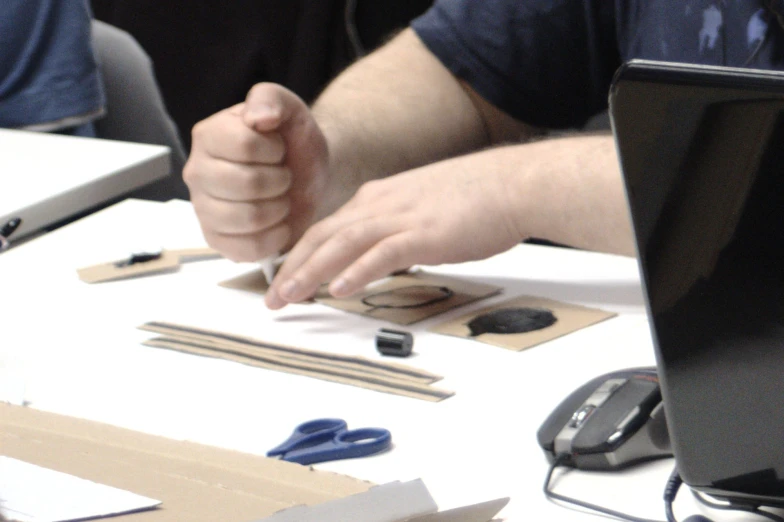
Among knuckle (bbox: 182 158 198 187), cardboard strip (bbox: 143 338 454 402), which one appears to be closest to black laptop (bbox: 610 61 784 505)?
cardboard strip (bbox: 143 338 454 402)

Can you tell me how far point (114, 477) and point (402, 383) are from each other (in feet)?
0.82

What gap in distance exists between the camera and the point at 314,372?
758 millimetres

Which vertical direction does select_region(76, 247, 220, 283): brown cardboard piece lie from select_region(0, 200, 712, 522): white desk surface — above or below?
above

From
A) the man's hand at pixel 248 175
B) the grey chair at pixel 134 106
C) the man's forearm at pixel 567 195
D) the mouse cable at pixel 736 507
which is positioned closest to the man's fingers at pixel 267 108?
the man's hand at pixel 248 175

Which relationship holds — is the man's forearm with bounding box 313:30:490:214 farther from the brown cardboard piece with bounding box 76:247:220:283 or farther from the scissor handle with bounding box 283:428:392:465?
the scissor handle with bounding box 283:428:392:465

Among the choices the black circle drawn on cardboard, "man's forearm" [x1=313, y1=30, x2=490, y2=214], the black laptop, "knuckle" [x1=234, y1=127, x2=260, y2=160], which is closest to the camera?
the black laptop

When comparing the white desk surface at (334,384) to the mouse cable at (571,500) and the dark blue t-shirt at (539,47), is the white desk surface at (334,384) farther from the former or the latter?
the dark blue t-shirt at (539,47)

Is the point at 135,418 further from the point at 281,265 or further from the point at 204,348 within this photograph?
the point at 281,265

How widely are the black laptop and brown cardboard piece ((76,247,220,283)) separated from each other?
0.64 metres

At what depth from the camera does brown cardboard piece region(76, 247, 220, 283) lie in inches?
39.4

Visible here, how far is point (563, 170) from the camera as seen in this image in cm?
93

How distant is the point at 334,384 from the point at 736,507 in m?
0.31

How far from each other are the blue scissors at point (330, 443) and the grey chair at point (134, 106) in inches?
53.0

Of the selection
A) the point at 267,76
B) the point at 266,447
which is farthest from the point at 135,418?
the point at 267,76
